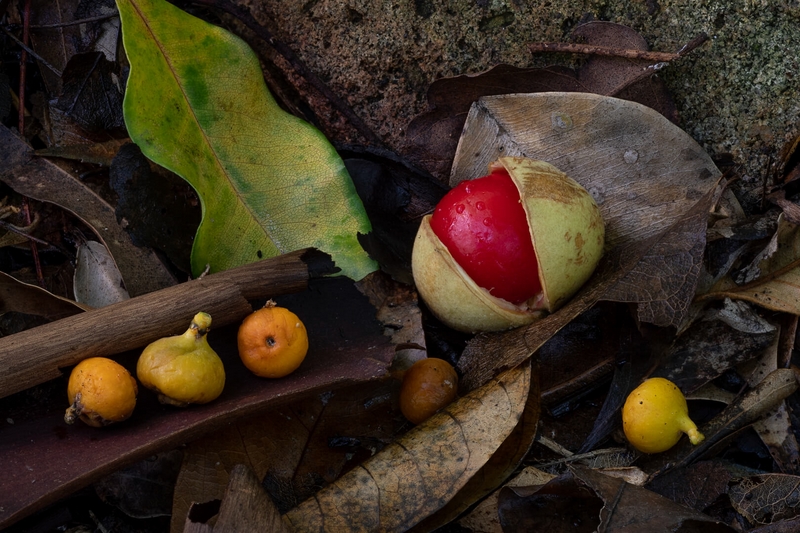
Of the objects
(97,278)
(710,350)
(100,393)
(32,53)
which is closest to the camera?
(100,393)

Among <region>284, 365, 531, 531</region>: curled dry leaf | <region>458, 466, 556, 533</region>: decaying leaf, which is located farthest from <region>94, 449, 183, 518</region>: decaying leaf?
<region>458, 466, 556, 533</region>: decaying leaf

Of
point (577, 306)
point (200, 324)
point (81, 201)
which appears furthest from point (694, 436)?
point (81, 201)

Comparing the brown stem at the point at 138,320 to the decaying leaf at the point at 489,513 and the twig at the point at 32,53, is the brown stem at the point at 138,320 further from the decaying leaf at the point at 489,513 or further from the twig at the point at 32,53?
the twig at the point at 32,53

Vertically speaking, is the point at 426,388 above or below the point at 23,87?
below

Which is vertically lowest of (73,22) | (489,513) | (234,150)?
(489,513)

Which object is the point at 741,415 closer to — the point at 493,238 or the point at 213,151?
the point at 493,238

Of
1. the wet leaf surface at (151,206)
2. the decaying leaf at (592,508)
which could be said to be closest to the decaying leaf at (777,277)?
the decaying leaf at (592,508)
